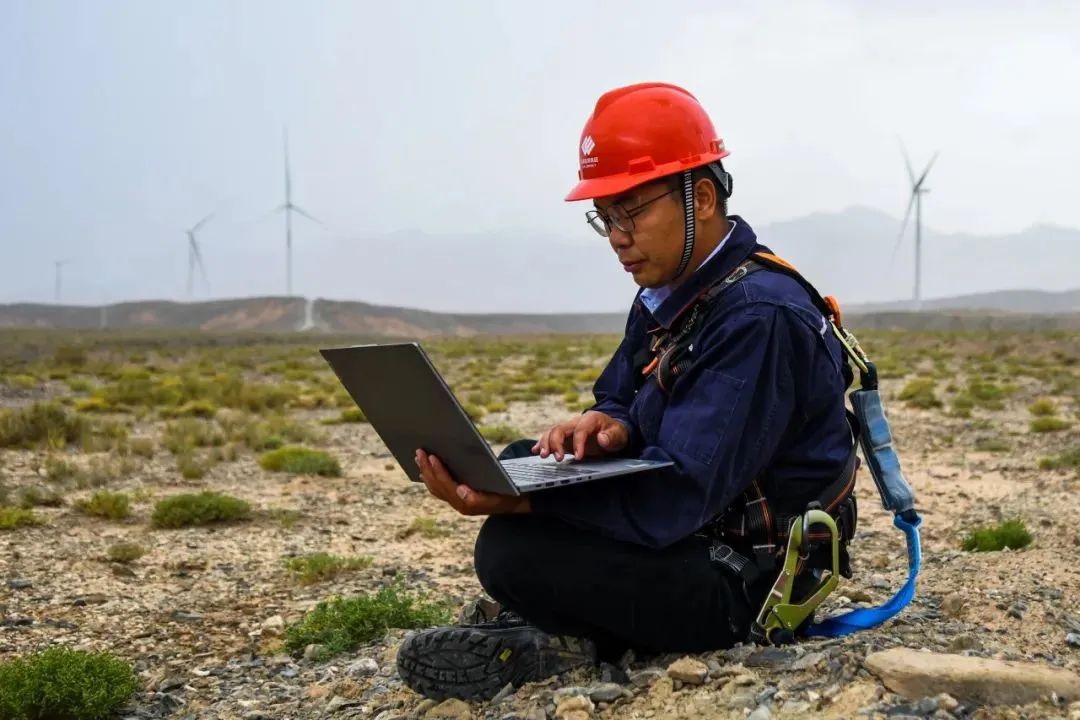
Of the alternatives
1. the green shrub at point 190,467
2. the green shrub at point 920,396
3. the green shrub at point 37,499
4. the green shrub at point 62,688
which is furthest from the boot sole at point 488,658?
the green shrub at point 920,396

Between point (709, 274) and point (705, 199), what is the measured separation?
271mm

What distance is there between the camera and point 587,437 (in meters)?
3.69

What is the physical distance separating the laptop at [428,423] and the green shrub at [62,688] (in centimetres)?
224

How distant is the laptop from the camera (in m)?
2.92

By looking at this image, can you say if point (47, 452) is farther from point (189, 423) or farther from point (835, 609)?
point (835, 609)

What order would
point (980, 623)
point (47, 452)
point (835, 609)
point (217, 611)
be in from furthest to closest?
point (47, 452), point (217, 611), point (835, 609), point (980, 623)

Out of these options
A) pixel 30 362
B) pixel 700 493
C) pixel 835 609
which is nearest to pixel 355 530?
pixel 835 609

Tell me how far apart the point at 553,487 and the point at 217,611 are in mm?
4262

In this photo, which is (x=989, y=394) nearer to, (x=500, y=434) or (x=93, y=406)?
(x=500, y=434)

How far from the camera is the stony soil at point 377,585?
3.50 metres

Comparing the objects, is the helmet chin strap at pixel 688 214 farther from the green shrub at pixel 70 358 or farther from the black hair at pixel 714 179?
the green shrub at pixel 70 358

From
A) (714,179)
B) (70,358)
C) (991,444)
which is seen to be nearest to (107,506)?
(714,179)

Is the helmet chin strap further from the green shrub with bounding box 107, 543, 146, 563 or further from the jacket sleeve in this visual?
the green shrub with bounding box 107, 543, 146, 563

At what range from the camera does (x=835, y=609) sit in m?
5.28
